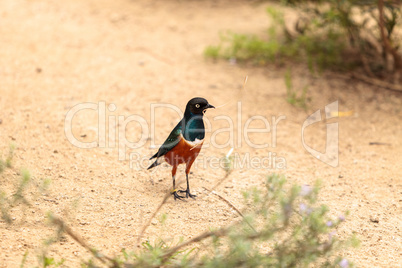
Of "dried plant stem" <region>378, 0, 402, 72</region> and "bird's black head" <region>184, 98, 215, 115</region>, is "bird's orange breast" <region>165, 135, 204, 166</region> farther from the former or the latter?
"dried plant stem" <region>378, 0, 402, 72</region>

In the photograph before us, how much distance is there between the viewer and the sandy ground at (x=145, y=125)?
3.50 m

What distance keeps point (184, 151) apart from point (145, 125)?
1556 mm

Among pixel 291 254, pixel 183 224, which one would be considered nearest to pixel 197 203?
pixel 183 224

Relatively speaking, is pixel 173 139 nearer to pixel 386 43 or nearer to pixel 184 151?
pixel 184 151

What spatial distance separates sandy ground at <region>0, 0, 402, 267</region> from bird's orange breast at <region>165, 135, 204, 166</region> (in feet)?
1.22

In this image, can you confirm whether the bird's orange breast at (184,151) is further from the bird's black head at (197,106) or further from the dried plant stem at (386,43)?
the dried plant stem at (386,43)

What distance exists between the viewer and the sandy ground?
3502mm

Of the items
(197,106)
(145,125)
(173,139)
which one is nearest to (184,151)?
(173,139)

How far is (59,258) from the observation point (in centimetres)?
297

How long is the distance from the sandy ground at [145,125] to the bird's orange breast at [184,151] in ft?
1.22

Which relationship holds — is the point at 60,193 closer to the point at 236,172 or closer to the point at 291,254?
the point at 236,172

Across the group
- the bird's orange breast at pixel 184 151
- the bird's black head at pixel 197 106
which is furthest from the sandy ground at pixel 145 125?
the bird's black head at pixel 197 106

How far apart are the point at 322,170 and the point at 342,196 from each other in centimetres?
51

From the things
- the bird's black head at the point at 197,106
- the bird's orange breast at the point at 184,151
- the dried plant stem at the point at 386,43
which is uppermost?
the dried plant stem at the point at 386,43
